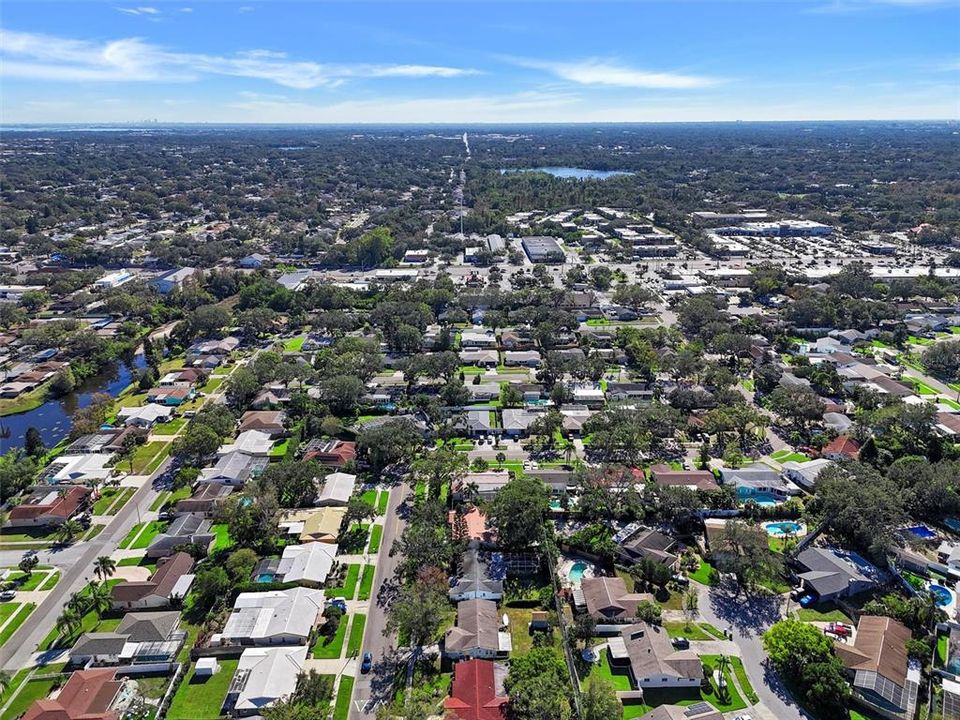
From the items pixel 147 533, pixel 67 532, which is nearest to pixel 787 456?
pixel 147 533

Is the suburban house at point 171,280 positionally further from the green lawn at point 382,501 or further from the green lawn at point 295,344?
the green lawn at point 382,501

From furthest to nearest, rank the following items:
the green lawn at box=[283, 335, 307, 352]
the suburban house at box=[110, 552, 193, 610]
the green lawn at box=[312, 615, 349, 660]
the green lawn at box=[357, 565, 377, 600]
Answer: the green lawn at box=[283, 335, 307, 352] < the green lawn at box=[357, 565, 377, 600] < the suburban house at box=[110, 552, 193, 610] < the green lawn at box=[312, 615, 349, 660]

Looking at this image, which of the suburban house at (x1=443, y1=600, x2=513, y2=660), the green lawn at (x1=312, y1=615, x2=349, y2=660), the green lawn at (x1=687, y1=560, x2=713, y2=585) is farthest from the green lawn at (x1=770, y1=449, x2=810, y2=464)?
the green lawn at (x1=312, y1=615, x2=349, y2=660)

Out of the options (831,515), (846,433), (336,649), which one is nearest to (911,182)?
(846,433)

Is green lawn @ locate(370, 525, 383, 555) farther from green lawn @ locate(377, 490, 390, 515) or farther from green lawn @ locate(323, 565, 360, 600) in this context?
green lawn @ locate(323, 565, 360, 600)

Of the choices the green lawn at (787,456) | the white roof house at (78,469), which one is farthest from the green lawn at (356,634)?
the green lawn at (787,456)

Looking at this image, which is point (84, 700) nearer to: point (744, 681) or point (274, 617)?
point (274, 617)
